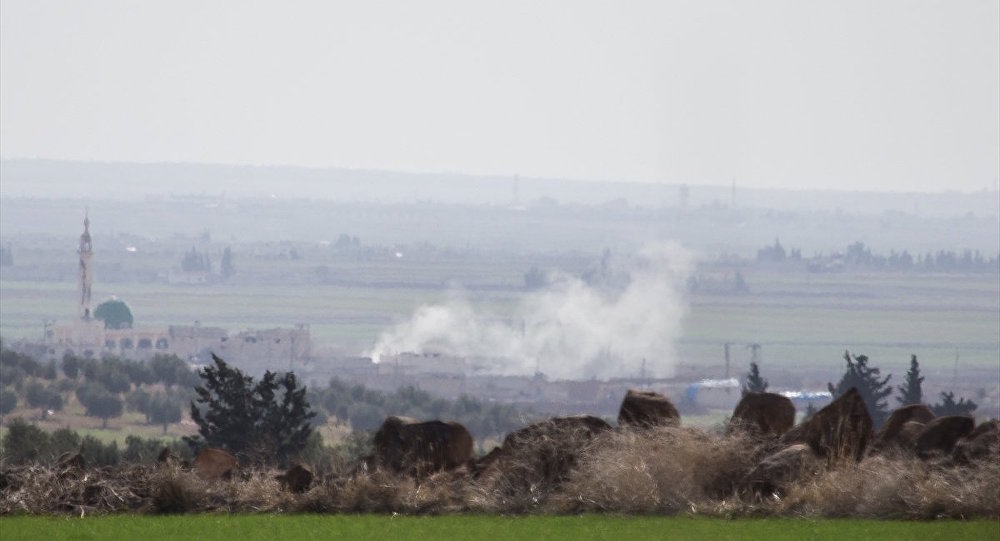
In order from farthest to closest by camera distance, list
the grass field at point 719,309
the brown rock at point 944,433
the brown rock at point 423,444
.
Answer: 1. the grass field at point 719,309
2. the brown rock at point 423,444
3. the brown rock at point 944,433

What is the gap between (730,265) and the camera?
154 meters

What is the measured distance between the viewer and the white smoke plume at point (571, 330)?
108 m

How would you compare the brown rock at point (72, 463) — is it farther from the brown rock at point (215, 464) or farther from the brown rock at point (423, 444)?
the brown rock at point (423, 444)

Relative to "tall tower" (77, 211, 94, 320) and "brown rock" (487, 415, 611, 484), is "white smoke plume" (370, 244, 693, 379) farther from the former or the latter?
"brown rock" (487, 415, 611, 484)

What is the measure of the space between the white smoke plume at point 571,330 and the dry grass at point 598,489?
3528 inches

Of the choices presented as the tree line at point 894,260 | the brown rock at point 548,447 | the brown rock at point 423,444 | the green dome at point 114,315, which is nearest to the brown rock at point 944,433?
the brown rock at point 548,447

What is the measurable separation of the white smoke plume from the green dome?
53.8 feet

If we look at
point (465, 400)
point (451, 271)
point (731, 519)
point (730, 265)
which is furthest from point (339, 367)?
point (731, 519)

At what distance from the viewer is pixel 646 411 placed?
414 inches

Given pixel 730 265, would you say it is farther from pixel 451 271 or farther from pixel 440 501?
pixel 440 501

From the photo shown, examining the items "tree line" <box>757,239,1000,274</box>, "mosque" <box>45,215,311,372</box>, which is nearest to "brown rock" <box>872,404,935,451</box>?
"mosque" <box>45,215,311,372</box>

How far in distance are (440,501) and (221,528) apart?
125cm

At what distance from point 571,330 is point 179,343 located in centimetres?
2939

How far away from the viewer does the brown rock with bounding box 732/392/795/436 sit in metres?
10.4
